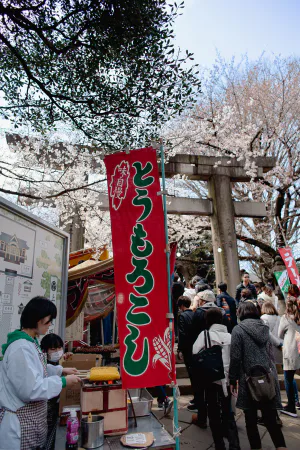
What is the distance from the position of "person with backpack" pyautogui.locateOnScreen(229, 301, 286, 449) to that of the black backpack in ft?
0.50

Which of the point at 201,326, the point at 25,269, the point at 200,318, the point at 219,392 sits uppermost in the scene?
the point at 25,269

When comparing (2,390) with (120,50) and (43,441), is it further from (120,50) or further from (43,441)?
(120,50)

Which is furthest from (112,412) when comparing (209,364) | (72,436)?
(209,364)

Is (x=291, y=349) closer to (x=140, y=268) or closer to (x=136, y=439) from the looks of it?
(x=136, y=439)

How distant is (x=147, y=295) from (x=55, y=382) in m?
1.04

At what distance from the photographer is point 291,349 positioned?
5.16 metres

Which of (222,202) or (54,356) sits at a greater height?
(222,202)

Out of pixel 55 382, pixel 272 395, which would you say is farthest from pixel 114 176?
pixel 272 395

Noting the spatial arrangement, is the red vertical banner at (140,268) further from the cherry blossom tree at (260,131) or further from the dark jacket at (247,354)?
the cherry blossom tree at (260,131)

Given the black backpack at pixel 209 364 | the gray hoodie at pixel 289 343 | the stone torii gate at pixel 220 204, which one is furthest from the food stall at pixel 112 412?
the stone torii gate at pixel 220 204

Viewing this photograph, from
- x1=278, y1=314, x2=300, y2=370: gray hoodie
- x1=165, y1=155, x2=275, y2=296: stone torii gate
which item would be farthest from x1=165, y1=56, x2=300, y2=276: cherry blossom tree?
x1=278, y1=314, x2=300, y2=370: gray hoodie

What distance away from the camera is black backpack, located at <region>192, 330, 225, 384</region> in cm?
366

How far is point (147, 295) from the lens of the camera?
268cm

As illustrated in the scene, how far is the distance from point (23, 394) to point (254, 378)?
9.06 feet
